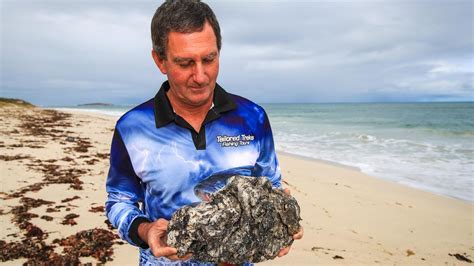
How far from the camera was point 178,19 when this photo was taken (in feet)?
6.77

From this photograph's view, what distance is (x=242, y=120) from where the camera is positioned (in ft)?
8.07

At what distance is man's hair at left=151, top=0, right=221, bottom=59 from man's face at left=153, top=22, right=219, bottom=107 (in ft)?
0.12

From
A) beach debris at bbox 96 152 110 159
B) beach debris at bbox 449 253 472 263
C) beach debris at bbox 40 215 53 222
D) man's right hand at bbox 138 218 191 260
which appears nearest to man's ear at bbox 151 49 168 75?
man's right hand at bbox 138 218 191 260

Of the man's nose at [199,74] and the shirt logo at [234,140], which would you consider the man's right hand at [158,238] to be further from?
the man's nose at [199,74]

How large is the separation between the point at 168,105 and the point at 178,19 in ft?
1.94

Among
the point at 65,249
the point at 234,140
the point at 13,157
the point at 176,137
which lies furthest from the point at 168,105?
the point at 13,157

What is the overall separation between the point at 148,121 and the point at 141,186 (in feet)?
1.61

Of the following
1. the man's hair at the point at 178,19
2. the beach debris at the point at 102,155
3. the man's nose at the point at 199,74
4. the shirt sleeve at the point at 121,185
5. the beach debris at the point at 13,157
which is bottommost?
the beach debris at the point at 102,155

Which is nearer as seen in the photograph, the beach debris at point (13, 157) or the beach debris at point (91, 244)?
the beach debris at point (91, 244)

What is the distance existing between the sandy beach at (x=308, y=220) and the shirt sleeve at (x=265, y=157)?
3.64m

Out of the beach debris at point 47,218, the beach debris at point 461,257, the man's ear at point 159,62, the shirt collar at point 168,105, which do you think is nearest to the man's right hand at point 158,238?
the shirt collar at point 168,105

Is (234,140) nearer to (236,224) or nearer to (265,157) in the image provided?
(265,157)

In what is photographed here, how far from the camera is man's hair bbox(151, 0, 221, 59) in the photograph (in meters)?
2.06

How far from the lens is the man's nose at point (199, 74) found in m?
2.11
